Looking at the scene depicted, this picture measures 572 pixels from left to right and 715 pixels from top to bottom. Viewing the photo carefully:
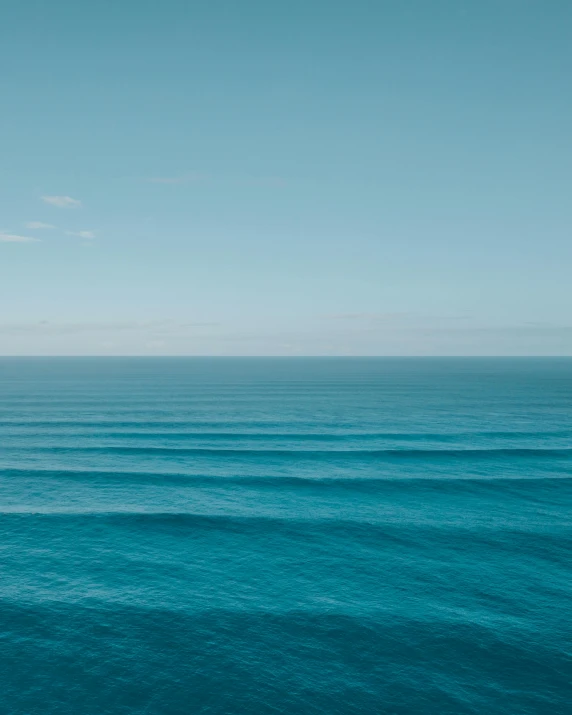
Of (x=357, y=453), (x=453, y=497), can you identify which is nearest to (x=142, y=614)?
(x=453, y=497)

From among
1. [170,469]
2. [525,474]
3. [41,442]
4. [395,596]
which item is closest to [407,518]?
[395,596]

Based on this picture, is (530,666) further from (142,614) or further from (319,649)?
(142,614)

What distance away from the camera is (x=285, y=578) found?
4597cm

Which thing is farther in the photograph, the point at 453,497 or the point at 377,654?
the point at 453,497

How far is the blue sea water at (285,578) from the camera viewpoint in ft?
106

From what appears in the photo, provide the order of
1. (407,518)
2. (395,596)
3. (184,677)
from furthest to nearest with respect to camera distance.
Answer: (407,518)
(395,596)
(184,677)

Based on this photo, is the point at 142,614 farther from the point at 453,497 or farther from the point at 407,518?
the point at 453,497

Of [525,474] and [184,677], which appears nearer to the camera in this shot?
[184,677]

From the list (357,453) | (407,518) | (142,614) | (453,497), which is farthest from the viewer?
(357,453)

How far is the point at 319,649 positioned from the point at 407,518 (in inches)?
1138

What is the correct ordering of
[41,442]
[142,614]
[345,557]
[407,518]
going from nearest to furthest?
[142,614] < [345,557] < [407,518] < [41,442]

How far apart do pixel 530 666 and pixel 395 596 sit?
466 inches

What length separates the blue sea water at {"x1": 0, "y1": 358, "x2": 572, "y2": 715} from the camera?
32.2 metres

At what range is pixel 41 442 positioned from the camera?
Result: 10388 centimetres
